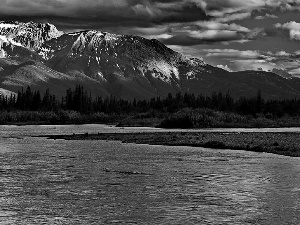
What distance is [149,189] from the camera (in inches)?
1398

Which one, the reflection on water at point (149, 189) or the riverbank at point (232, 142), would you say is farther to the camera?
the riverbank at point (232, 142)

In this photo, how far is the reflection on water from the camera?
90.6ft

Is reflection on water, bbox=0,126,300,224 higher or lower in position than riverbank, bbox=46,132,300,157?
lower

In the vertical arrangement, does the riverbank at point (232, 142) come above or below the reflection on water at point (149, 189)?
above

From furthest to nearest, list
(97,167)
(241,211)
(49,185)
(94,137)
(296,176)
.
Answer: (94,137)
(97,167)
(296,176)
(49,185)
(241,211)

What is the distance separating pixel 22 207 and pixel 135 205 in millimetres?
5993

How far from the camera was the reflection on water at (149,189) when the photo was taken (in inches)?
1087

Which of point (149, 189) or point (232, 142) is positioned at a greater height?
point (232, 142)

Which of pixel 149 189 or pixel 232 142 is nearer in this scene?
pixel 149 189

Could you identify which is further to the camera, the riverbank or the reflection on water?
the riverbank

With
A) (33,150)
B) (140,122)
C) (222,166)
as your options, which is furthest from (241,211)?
(140,122)

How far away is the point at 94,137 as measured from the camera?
86.7 meters

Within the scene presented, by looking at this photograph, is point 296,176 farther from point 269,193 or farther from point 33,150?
point 33,150

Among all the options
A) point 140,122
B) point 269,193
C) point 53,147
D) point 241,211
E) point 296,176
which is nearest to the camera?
point 241,211
